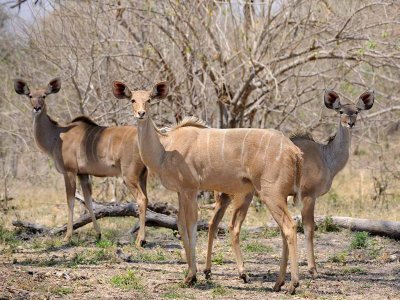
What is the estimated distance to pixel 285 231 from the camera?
21.1 feet

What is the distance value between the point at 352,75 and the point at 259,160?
7.44 metres

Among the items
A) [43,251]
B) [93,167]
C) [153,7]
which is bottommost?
[43,251]

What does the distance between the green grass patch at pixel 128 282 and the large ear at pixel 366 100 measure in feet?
9.17

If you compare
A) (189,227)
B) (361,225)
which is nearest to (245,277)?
(189,227)

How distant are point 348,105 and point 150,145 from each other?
2.13 metres

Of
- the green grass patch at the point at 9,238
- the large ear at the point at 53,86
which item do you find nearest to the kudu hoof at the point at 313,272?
the green grass patch at the point at 9,238

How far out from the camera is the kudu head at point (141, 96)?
6.83 meters

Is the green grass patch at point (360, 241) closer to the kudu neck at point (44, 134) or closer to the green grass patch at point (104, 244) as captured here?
the green grass patch at point (104, 244)

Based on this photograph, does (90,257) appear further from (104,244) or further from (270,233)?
(270,233)

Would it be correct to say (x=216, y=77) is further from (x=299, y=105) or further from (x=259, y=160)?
(x=259, y=160)

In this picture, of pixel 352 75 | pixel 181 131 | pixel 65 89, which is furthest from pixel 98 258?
pixel 352 75

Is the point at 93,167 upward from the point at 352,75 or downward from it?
downward

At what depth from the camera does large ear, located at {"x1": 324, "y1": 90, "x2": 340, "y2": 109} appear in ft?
26.5

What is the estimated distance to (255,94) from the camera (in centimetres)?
1204
